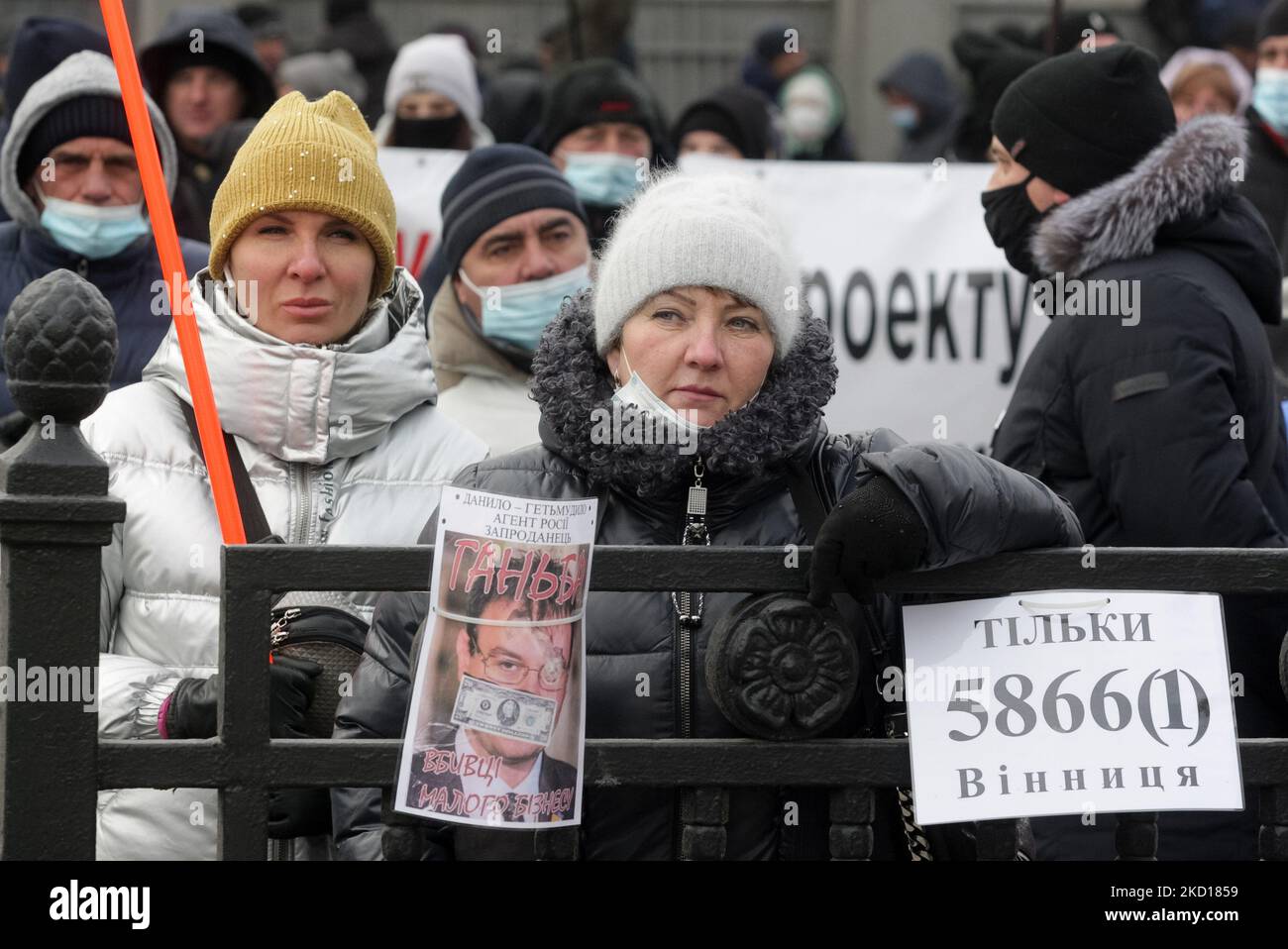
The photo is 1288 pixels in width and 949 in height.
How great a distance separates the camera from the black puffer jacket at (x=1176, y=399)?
362cm

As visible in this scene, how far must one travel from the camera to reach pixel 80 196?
4.77m

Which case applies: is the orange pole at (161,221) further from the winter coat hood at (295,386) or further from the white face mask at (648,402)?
the white face mask at (648,402)

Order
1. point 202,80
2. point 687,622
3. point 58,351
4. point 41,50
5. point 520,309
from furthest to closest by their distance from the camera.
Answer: point 202,80
point 41,50
point 520,309
point 687,622
point 58,351

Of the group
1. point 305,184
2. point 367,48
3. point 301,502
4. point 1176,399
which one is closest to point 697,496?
point 301,502

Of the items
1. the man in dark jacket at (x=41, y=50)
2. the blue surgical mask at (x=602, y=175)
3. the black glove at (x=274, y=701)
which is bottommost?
the black glove at (x=274, y=701)

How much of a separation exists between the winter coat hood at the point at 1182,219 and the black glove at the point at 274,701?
6.24ft

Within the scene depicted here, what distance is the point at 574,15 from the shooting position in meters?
7.79

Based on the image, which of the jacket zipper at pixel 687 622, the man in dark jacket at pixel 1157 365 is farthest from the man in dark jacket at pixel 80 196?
the jacket zipper at pixel 687 622

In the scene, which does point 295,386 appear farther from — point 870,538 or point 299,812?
point 870,538

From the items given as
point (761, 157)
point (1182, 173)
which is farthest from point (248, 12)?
point (1182, 173)

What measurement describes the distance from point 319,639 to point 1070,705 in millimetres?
1147

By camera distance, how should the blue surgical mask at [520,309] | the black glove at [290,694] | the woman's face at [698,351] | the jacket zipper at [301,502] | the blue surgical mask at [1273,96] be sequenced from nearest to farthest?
1. the black glove at [290,694]
2. the woman's face at [698,351]
3. the jacket zipper at [301,502]
4. the blue surgical mask at [520,309]
5. the blue surgical mask at [1273,96]
